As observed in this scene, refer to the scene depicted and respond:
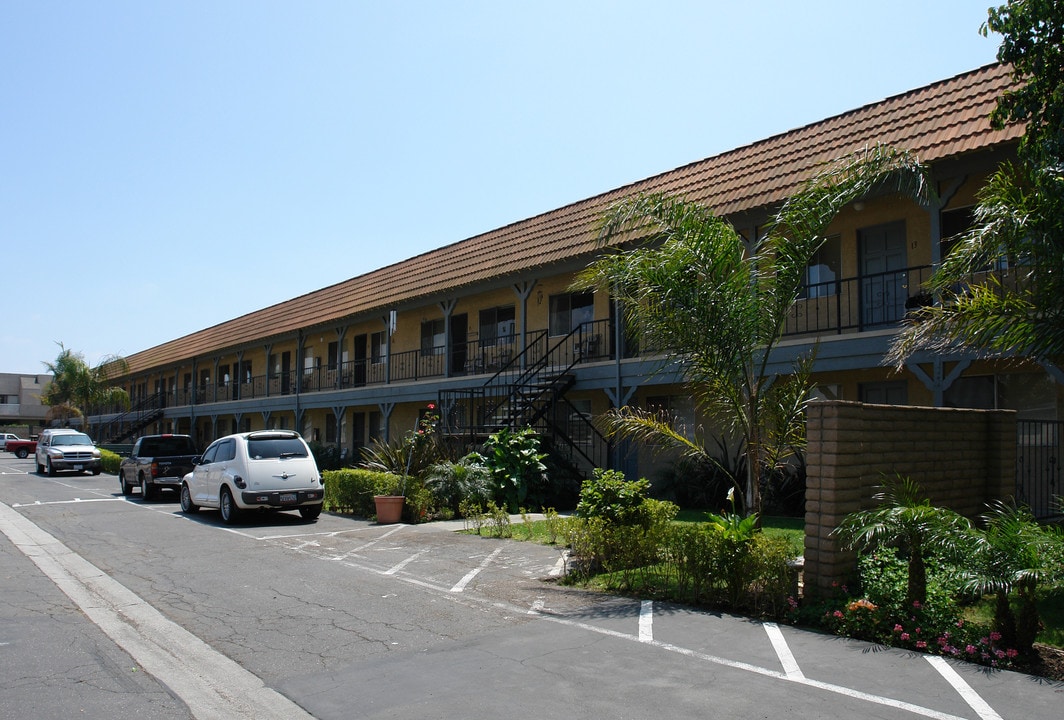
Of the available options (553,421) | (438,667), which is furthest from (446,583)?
(553,421)

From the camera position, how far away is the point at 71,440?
3378cm

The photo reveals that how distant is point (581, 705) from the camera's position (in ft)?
17.1

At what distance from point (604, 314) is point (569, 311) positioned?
148cm

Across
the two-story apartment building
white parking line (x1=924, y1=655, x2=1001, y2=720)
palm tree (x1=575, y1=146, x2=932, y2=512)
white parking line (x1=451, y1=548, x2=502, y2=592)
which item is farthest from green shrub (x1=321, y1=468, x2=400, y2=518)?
white parking line (x1=924, y1=655, x2=1001, y2=720)

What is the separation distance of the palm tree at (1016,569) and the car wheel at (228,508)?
1260 cm

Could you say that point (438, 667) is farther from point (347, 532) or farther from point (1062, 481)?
point (1062, 481)

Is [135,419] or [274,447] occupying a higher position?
[274,447]

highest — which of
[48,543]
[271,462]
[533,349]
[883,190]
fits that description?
[883,190]

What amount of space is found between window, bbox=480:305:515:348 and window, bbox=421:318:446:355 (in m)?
1.99

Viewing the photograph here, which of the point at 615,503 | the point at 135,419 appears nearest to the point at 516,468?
the point at 615,503

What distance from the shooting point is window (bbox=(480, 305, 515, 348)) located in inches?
906

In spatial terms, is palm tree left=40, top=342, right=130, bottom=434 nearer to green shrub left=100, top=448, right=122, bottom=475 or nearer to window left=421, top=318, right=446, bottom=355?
green shrub left=100, top=448, right=122, bottom=475

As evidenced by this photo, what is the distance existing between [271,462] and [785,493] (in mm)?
9451

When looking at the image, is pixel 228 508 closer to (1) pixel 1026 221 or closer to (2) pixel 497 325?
(2) pixel 497 325
